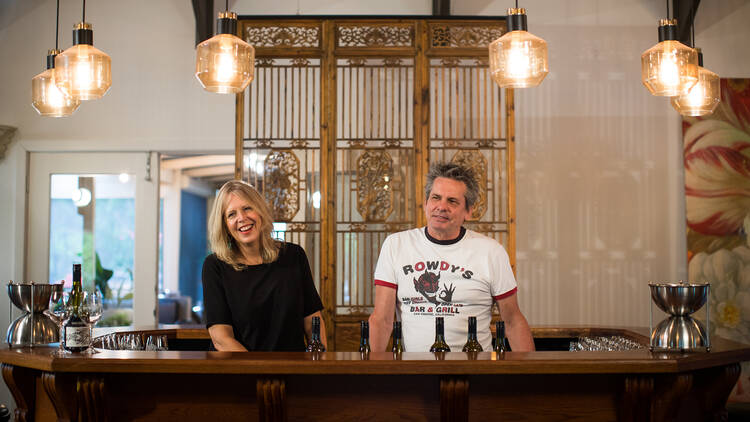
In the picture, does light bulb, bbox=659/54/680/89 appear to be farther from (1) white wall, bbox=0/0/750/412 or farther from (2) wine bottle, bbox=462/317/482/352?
(1) white wall, bbox=0/0/750/412

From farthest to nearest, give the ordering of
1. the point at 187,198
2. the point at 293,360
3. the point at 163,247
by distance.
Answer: the point at 187,198 → the point at 163,247 → the point at 293,360

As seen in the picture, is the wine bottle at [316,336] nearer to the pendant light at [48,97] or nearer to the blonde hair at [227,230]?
the blonde hair at [227,230]

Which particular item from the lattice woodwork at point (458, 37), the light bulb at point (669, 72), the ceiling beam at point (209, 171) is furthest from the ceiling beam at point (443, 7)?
the ceiling beam at point (209, 171)

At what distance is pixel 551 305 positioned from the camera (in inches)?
234

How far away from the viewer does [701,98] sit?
12.4 feet

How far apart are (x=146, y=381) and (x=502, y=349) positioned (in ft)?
A: 4.20

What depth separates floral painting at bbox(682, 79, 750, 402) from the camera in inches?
233

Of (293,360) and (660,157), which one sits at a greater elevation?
(660,157)

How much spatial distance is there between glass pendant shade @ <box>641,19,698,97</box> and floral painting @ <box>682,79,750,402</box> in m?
3.02

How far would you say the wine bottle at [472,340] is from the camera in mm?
2477

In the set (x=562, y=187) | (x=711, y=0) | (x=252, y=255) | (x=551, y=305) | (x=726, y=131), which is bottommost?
(x=551, y=305)

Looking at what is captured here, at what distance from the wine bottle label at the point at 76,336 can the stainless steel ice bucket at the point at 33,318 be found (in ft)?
1.02

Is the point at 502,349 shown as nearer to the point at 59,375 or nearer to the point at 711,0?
the point at 59,375

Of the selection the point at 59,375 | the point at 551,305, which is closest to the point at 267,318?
the point at 59,375
